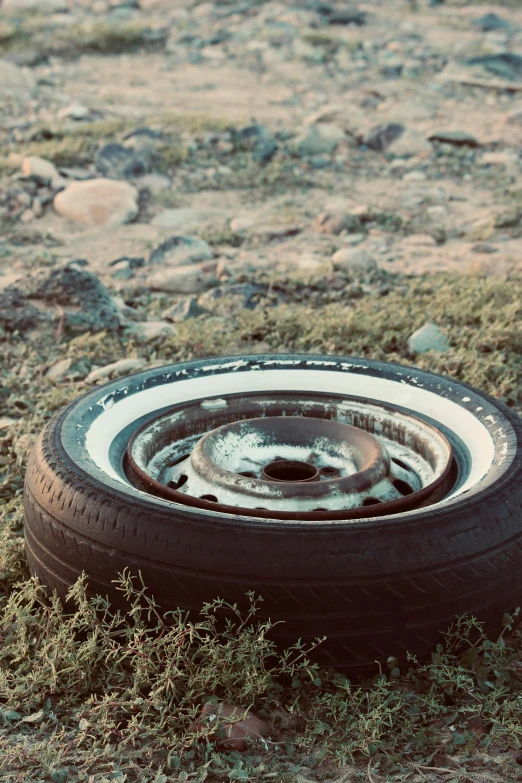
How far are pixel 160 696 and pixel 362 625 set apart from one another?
1.84 feet

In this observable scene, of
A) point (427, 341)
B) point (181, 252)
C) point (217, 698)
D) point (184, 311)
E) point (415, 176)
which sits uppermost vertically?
point (217, 698)

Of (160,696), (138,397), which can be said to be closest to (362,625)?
(160,696)

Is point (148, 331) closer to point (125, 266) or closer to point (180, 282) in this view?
point (180, 282)

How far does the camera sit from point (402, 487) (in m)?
3.03

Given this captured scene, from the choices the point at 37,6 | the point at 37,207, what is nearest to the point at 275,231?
the point at 37,207

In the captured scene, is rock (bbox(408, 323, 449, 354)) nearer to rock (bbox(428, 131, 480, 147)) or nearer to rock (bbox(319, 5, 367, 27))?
rock (bbox(428, 131, 480, 147))

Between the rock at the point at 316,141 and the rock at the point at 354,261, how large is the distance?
3.68 metres

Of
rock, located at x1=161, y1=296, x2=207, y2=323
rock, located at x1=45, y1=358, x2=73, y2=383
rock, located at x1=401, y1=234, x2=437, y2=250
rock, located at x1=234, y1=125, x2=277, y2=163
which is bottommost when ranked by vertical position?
rock, located at x1=401, y1=234, x2=437, y2=250

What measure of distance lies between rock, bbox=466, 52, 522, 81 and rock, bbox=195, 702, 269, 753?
13547mm

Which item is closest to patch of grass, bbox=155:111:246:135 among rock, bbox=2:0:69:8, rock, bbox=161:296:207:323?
rock, bbox=161:296:207:323

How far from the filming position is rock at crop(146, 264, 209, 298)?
21.0 feet

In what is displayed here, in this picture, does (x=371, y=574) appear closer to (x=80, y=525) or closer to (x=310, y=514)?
(x=310, y=514)

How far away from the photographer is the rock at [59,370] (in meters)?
4.84

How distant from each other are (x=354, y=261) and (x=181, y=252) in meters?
1.40
